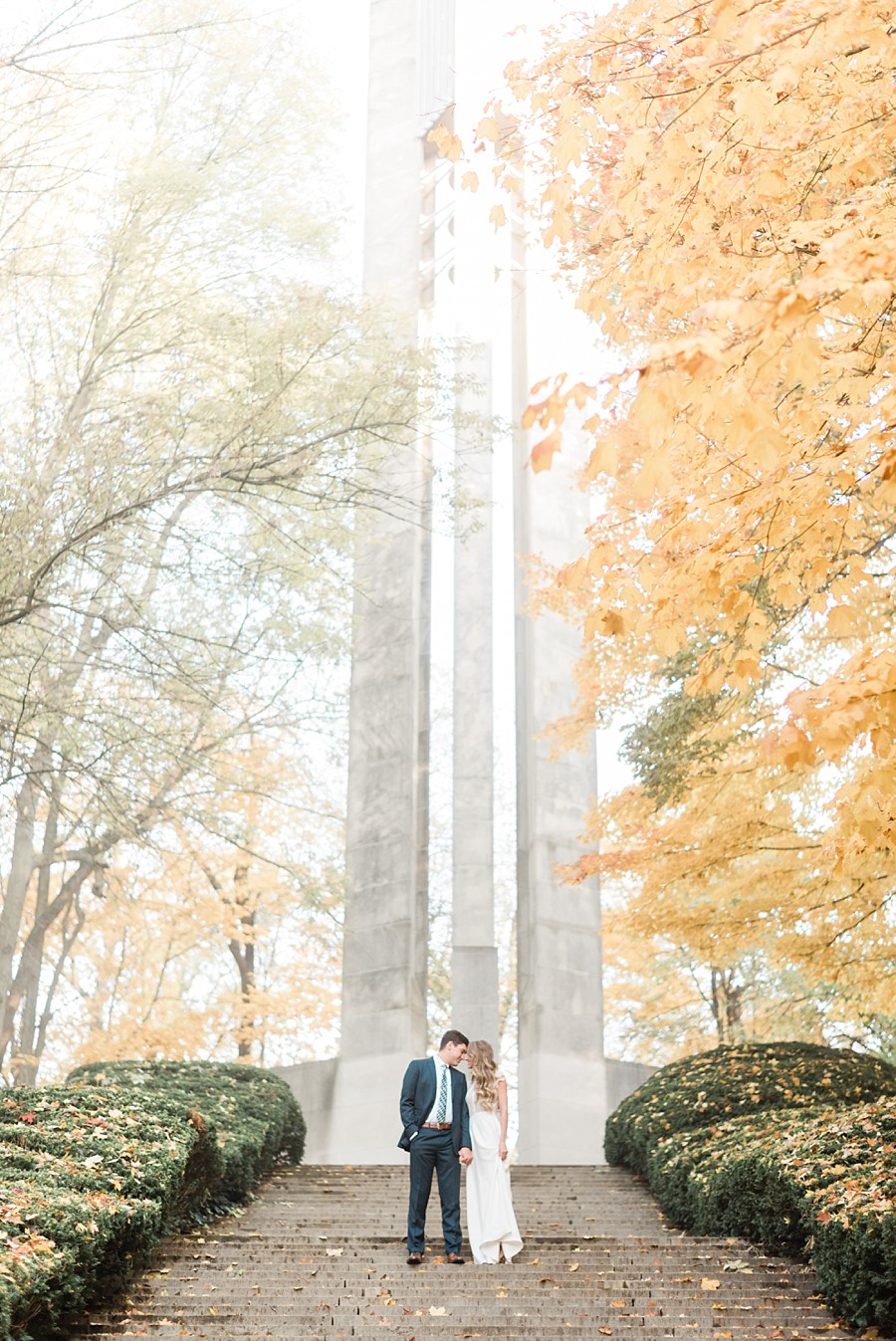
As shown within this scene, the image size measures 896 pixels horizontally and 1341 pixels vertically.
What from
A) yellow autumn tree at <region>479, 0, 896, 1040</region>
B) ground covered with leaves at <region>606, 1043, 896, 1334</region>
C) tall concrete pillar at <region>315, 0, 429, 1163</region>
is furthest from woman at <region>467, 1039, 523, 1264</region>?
tall concrete pillar at <region>315, 0, 429, 1163</region>

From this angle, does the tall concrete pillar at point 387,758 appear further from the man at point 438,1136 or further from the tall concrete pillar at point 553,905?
the man at point 438,1136

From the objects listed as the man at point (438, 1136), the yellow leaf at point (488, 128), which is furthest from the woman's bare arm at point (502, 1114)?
the yellow leaf at point (488, 128)

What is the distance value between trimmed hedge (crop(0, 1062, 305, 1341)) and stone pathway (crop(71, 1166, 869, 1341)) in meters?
0.26

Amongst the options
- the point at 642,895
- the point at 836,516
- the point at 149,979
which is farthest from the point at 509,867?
the point at 836,516

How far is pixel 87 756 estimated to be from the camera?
35.5 ft

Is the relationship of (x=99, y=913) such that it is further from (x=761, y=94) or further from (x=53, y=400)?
(x=761, y=94)

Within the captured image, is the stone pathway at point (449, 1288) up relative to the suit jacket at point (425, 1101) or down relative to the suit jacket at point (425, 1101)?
down

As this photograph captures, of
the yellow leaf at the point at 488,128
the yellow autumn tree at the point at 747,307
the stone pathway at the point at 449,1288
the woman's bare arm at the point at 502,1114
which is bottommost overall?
the stone pathway at the point at 449,1288

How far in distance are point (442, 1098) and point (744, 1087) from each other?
10.5ft

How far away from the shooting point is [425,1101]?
24.1 ft

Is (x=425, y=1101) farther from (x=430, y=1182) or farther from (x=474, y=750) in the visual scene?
(x=474, y=750)

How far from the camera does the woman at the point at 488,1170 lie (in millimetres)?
7242

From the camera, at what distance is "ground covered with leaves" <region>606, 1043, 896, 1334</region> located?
593 centimetres

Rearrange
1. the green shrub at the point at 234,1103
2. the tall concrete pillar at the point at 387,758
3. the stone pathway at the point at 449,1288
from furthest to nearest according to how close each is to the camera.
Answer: the tall concrete pillar at the point at 387,758, the green shrub at the point at 234,1103, the stone pathway at the point at 449,1288
